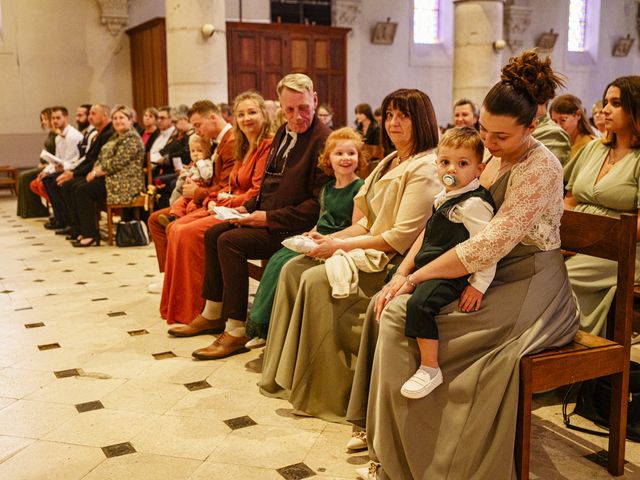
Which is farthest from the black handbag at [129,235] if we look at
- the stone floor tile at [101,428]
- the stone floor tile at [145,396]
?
the stone floor tile at [101,428]

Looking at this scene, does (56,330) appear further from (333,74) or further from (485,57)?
(333,74)

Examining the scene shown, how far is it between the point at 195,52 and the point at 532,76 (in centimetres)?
740

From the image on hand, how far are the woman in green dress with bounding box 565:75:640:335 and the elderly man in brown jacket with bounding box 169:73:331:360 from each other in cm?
156

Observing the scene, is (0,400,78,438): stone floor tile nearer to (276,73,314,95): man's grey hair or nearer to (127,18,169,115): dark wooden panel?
(276,73,314,95): man's grey hair

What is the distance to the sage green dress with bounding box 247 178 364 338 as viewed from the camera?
13.0ft

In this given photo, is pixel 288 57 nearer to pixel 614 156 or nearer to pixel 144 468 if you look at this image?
pixel 614 156

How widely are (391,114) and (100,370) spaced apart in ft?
7.63

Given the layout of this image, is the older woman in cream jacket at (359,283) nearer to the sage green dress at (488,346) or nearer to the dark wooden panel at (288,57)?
the sage green dress at (488,346)

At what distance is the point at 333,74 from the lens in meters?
15.2

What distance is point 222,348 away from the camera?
4.34 metres

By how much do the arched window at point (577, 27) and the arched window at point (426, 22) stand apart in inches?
152

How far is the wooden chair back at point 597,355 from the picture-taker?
8.21ft

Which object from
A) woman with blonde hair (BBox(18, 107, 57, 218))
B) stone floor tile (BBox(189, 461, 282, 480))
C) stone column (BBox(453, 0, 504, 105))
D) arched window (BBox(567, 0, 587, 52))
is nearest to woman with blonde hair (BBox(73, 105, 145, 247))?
woman with blonde hair (BBox(18, 107, 57, 218))

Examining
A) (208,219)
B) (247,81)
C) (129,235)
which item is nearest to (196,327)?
(208,219)
